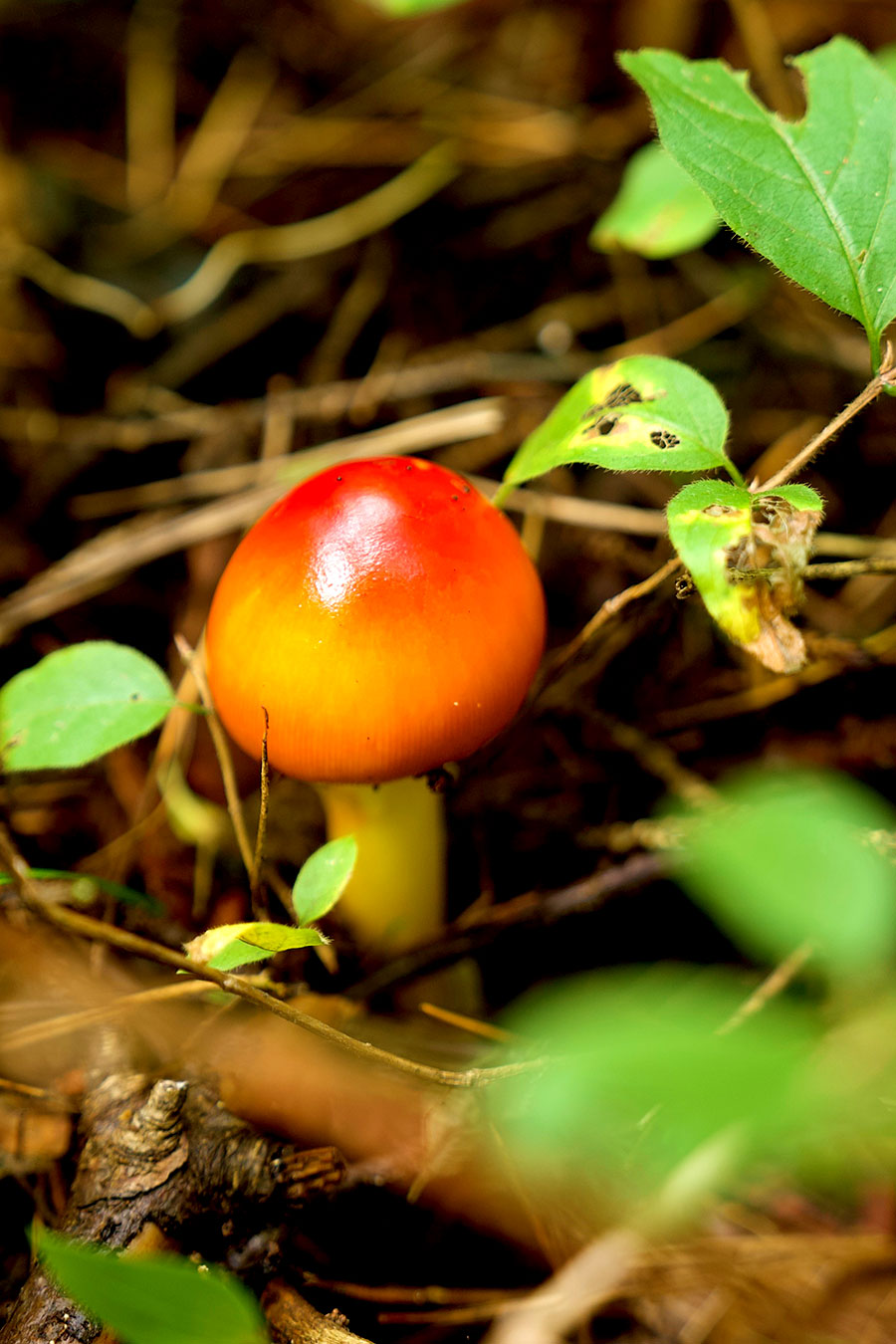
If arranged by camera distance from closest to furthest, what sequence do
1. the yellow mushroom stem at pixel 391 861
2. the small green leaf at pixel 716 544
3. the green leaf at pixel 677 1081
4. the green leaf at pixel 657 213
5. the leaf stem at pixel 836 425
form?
the green leaf at pixel 677 1081 < the small green leaf at pixel 716 544 < the leaf stem at pixel 836 425 < the yellow mushroom stem at pixel 391 861 < the green leaf at pixel 657 213

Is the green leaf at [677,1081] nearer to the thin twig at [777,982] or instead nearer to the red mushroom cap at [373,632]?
the red mushroom cap at [373,632]

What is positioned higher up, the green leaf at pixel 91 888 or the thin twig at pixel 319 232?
the thin twig at pixel 319 232

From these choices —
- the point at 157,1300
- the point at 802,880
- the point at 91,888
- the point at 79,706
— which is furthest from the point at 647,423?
the point at 91,888

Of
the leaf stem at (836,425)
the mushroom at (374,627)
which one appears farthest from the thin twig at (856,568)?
the mushroom at (374,627)

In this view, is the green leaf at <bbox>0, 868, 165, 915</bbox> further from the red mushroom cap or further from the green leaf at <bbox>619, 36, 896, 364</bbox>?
the green leaf at <bbox>619, 36, 896, 364</bbox>

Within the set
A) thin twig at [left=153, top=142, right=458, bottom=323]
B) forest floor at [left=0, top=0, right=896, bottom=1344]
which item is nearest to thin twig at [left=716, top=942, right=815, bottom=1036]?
forest floor at [left=0, top=0, right=896, bottom=1344]

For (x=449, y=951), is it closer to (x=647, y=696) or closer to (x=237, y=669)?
(x=237, y=669)
